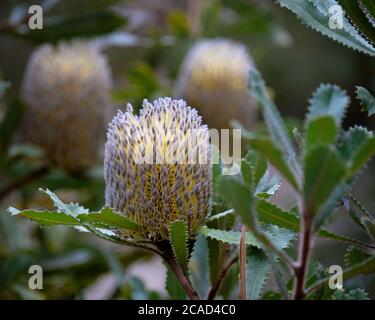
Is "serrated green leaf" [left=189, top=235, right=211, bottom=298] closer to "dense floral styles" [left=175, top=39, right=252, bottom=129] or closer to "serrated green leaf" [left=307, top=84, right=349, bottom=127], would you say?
"serrated green leaf" [left=307, top=84, right=349, bottom=127]

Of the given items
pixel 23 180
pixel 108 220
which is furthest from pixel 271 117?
pixel 23 180

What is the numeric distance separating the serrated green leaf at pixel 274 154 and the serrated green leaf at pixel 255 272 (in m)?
0.17

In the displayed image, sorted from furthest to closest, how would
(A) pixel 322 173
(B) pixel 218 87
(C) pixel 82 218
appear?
(B) pixel 218 87
(C) pixel 82 218
(A) pixel 322 173

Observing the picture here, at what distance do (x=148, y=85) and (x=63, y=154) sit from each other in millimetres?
282

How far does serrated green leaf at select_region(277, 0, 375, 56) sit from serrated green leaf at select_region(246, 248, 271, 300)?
193 mm

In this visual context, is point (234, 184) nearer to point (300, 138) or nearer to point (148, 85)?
point (300, 138)

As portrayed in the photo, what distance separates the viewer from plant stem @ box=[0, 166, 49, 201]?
1186 millimetres

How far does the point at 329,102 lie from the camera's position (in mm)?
475

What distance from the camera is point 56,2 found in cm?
132

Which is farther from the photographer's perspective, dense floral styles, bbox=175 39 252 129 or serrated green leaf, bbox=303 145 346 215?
dense floral styles, bbox=175 39 252 129

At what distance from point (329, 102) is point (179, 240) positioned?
0.16 m

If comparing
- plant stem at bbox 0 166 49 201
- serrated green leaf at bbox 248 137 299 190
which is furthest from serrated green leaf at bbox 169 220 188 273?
plant stem at bbox 0 166 49 201

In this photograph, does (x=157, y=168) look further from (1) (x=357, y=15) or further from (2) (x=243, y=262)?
(1) (x=357, y=15)

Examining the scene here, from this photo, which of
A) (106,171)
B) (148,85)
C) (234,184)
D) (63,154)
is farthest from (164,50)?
(234,184)
